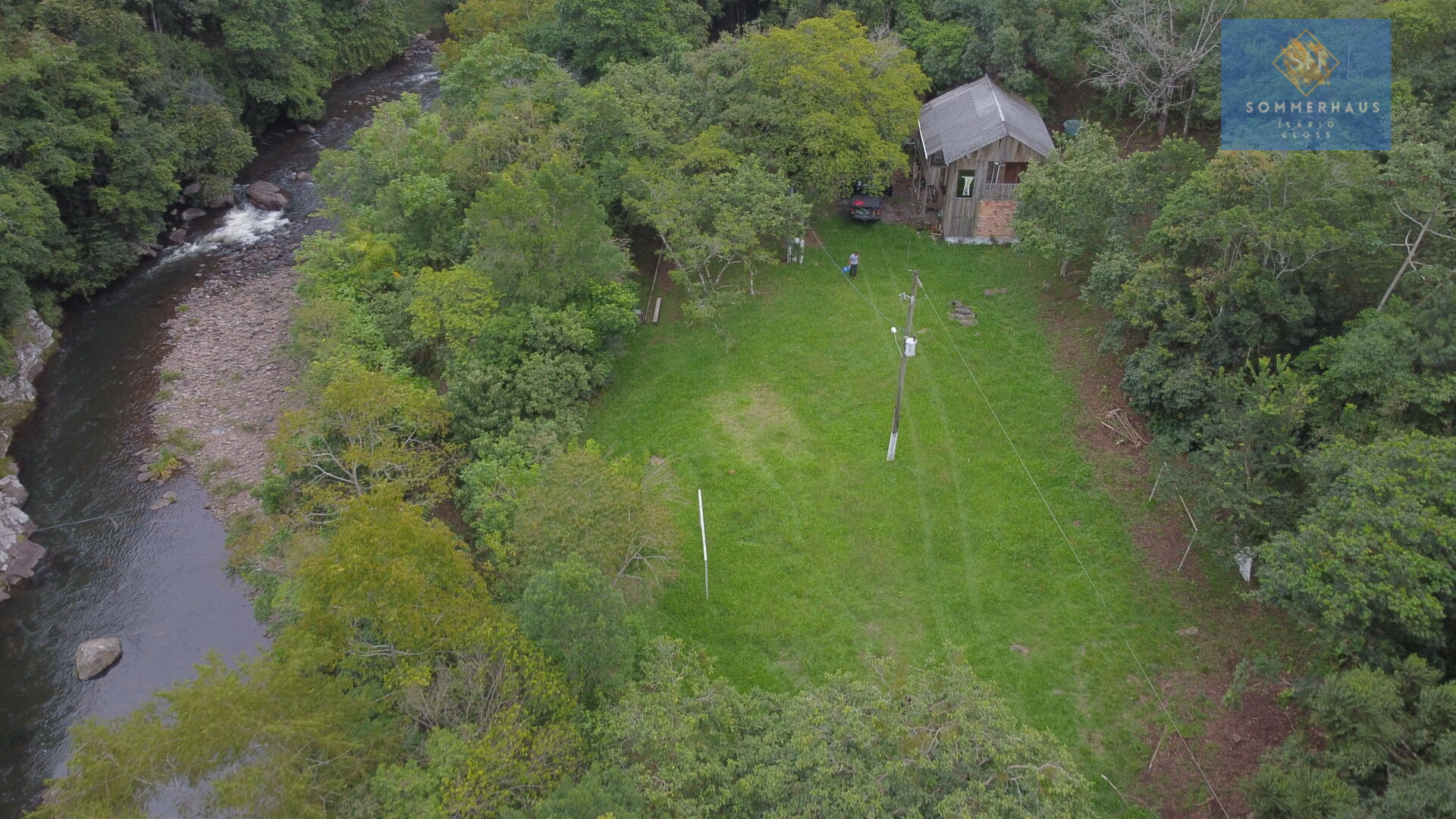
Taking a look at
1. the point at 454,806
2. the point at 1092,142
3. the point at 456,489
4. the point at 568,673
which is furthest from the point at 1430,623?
the point at 456,489

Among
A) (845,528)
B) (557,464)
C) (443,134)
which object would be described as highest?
(443,134)

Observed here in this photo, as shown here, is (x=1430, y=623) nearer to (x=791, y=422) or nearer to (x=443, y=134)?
(x=791, y=422)

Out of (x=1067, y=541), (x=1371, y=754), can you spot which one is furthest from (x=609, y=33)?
(x=1371, y=754)

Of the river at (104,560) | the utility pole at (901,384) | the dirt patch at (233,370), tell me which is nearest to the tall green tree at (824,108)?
the utility pole at (901,384)

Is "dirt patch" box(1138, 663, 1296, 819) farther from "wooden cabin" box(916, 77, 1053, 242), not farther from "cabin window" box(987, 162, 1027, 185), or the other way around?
"cabin window" box(987, 162, 1027, 185)

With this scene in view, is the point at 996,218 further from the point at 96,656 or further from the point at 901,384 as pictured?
the point at 96,656

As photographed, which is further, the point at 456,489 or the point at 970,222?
the point at 970,222

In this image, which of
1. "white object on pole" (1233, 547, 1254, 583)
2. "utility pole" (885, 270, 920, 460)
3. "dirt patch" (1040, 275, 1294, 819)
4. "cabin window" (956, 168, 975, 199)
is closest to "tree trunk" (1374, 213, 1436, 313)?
"dirt patch" (1040, 275, 1294, 819)
